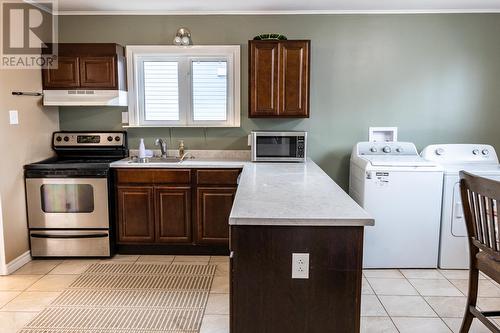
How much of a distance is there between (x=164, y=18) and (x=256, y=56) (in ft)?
3.57

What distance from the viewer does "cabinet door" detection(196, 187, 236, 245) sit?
3.74 meters

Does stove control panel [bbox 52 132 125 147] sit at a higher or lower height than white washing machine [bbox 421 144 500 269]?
higher

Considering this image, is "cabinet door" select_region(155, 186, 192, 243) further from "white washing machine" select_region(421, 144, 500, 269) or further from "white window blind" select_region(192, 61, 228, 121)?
"white washing machine" select_region(421, 144, 500, 269)

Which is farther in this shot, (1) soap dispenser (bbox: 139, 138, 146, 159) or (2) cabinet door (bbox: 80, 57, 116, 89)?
(1) soap dispenser (bbox: 139, 138, 146, 159)

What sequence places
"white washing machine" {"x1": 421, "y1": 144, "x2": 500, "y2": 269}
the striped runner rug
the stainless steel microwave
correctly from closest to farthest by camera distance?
the striped runner rug < "white washing machine" {"x1": 421, "y1": 144, "x2": 500, "y2": 269} < the stainless steel microwave

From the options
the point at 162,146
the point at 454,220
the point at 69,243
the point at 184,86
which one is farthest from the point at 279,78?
the point at 69,243

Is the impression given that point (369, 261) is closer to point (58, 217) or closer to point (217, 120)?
point (217, 120)

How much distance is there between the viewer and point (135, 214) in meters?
3.78

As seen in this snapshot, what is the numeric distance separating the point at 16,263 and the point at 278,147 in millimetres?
2549

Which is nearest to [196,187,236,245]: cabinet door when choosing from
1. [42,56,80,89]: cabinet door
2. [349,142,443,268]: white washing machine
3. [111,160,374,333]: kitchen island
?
[349,142,443,268]: white washing machine

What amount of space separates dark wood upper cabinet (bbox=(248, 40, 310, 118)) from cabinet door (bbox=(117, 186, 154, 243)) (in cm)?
130

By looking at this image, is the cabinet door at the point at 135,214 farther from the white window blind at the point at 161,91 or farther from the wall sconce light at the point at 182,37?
the wall sconce light at the point at 182,37

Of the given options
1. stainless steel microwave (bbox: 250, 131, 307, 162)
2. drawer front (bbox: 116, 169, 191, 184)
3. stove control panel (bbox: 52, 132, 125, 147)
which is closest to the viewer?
drawer front (bbox: 116, 169, 191, 184)

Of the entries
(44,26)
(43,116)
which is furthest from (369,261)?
(44,26)
